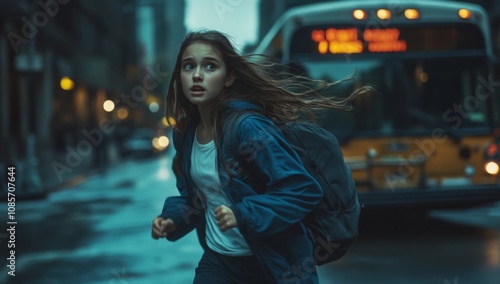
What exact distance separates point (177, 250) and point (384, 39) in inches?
148

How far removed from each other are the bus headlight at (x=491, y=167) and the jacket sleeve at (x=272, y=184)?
24.4 ft

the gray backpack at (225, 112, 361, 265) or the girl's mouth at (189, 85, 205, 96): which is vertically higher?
the girl's mouth at (189, 85, 205, 96)

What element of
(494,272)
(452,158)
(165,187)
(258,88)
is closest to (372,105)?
(452,158)

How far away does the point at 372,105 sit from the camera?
952 cm

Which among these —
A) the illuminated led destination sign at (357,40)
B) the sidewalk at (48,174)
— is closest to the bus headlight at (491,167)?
the illuminated led destination sign at (357,40)

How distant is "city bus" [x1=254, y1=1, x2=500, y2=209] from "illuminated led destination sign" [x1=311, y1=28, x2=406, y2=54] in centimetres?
1

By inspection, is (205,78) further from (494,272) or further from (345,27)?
(345,27)

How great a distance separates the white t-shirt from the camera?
281 centimetres

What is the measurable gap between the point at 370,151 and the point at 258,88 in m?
6.71

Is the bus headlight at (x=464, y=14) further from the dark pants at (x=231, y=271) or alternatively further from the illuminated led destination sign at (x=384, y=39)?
the dark pants at (x=231, y=271)

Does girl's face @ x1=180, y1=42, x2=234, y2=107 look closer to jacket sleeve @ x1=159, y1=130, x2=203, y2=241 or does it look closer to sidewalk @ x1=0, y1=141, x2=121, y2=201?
jacket sleeve @ x1=159, y1=130, x2=203, y2=241

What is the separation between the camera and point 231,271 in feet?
9.52

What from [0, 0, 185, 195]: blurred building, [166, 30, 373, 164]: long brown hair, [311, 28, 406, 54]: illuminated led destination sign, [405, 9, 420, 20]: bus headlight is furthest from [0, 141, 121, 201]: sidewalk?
[166, 30, 373, 164]: long brown hair

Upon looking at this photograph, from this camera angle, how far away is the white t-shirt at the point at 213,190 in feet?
9.21
